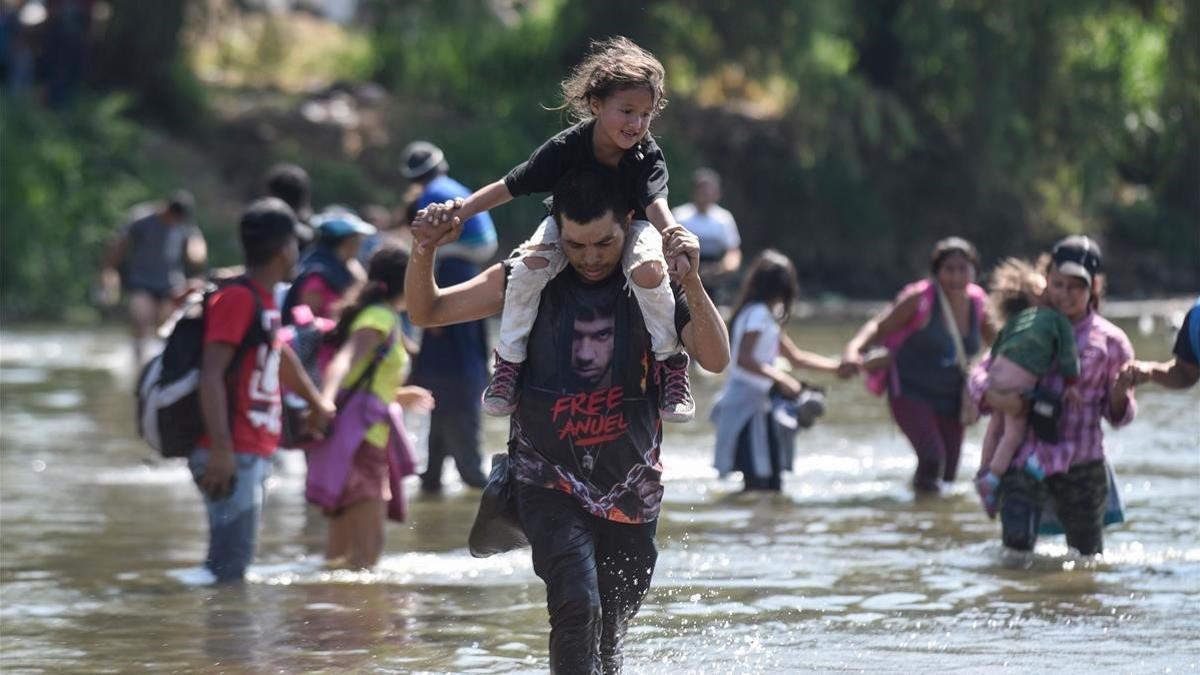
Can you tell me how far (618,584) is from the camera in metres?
6.74

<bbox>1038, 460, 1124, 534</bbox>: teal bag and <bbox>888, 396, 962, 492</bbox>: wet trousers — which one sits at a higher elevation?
<bbox>888, 396, 962, 492</bbox>: wet trousers

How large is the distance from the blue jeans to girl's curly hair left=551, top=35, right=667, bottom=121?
279 centimetres

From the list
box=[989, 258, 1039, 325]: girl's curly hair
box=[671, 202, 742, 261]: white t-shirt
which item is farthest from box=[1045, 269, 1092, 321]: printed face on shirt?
box=[671, 202, 742, 261]: white t-shirt

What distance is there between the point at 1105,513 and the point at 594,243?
4025 mm

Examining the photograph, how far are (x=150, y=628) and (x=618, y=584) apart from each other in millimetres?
2729

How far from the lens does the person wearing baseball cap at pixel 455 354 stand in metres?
12.0

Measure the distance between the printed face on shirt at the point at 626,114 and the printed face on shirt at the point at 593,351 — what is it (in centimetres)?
53

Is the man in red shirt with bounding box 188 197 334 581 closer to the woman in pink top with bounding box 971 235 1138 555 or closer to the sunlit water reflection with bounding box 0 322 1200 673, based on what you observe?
the sunlit water reflection with bounding box 0 322 1200 673

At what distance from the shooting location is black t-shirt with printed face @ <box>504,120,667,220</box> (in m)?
6.61

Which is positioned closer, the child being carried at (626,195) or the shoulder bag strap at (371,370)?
the child being carried at (626,195)

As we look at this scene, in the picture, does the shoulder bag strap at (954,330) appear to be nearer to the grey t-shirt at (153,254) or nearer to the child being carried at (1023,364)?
the child being carried at (1023,364)

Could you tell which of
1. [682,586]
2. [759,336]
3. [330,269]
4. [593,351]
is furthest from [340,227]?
[593,351]

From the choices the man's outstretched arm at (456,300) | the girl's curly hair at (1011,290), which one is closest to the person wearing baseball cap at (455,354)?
the girl's curly hair at (1011,290)

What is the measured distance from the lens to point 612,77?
6.48m
